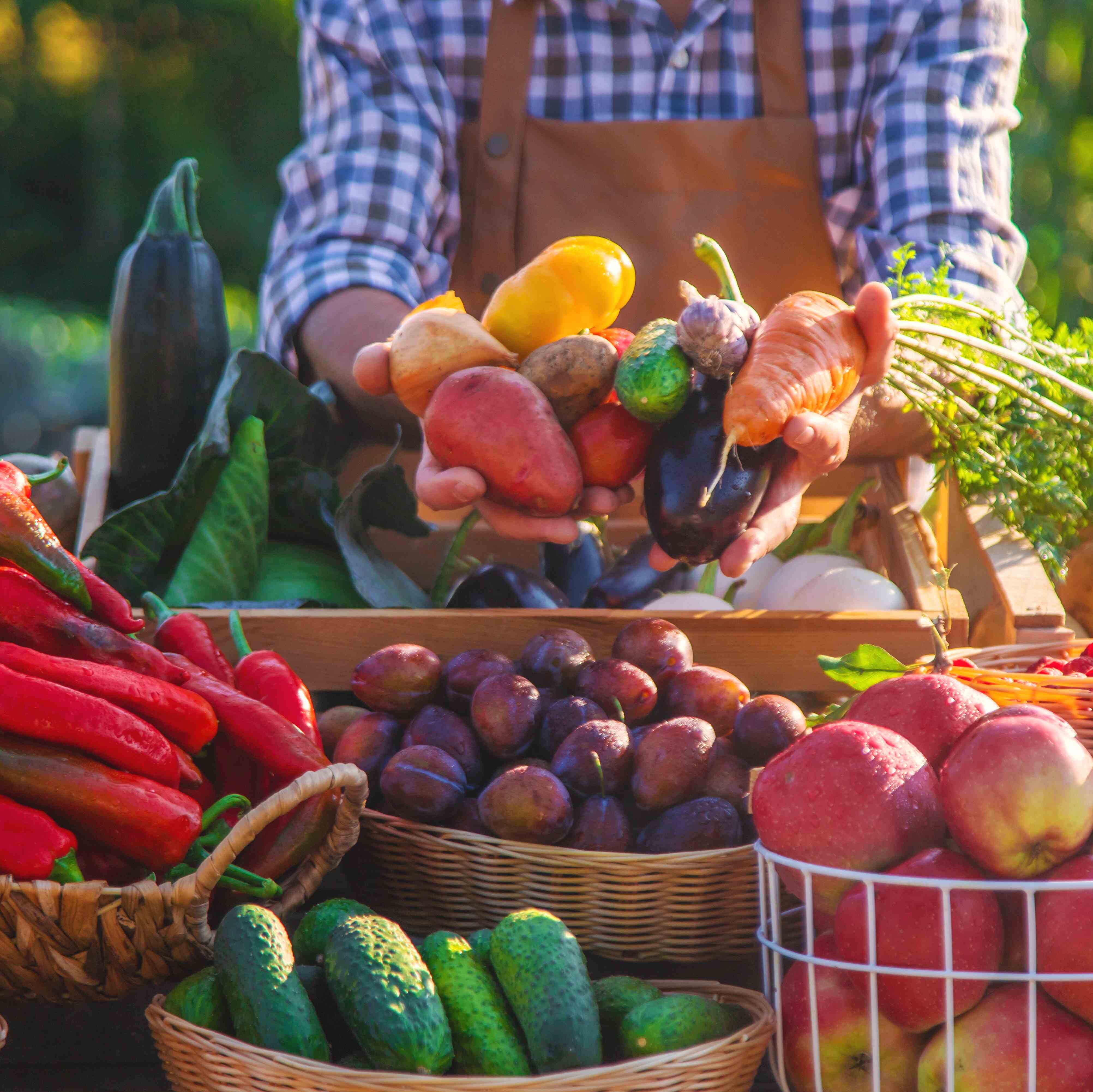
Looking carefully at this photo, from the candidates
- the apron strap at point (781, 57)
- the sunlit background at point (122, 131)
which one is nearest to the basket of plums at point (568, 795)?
the apron strap at point (781, 57)

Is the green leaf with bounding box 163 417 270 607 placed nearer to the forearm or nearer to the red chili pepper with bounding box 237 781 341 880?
the forearm

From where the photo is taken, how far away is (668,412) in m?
1.08

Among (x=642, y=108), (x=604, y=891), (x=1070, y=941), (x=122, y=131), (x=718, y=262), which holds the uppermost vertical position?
(x=122, y=131)

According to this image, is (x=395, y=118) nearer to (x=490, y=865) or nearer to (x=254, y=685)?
(x=254, y=685)

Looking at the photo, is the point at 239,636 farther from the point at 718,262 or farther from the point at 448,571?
the point at 718,262

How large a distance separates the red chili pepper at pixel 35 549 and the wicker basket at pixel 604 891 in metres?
0.33

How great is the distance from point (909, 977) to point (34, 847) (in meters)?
0.58

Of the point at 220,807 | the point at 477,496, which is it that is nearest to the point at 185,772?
the point at 220,807

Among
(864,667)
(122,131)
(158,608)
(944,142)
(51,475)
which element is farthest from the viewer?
(122,131)

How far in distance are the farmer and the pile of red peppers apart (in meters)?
0.84

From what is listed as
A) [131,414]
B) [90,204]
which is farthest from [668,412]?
[90,204]

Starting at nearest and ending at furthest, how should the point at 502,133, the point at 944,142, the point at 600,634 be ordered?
the point at 600,634 → the point at 944,142 → the point at 502,133

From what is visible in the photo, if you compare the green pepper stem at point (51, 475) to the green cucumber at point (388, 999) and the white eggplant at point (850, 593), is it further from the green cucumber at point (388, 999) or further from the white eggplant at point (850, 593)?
the white eggplant at point (850, 593)

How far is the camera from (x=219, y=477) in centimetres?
150
